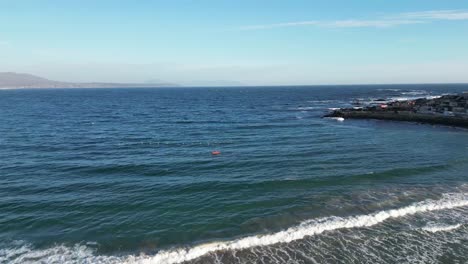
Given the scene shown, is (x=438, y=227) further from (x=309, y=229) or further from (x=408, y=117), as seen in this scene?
Result: (x=408, y=117)

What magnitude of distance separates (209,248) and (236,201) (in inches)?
235

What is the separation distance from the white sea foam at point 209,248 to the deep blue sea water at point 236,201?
0.07 meters

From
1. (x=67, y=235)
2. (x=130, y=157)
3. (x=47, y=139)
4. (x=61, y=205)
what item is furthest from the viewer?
(x=47, y=139)

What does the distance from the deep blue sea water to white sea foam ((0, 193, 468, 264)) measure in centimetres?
7

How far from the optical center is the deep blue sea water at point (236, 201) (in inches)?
614

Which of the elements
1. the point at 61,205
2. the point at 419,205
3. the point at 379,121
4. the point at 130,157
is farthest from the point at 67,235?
the point at 379,121

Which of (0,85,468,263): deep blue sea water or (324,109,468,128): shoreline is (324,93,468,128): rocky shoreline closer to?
(324,109,468,128): shoreline

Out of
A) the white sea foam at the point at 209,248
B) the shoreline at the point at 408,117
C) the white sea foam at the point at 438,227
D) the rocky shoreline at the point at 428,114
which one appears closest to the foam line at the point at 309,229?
the white sea foam at the point at 209,248

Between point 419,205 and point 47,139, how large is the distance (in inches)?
1572

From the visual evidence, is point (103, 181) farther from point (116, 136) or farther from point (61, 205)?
point (116, 136)

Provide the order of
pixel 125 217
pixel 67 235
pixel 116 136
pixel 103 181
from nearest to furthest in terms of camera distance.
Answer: pixel 67 235 < pixel 125 217 < pixel 103 181 < pixel 116 136

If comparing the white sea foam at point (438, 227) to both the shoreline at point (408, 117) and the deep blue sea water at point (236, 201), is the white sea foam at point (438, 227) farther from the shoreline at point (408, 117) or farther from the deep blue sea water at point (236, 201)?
the shoreline at point (408, 117)

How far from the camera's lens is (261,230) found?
17484 mm

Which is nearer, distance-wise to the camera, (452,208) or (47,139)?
(452,208)
